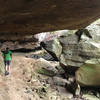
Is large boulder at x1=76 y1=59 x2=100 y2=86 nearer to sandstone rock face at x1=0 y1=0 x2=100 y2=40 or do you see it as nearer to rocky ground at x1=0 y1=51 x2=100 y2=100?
rocky ground at x1=0 y1=51 x2=100 y2=100

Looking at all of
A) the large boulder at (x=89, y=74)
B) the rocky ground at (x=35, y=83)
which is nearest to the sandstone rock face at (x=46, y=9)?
the rocky ground at (x=35, y=83)

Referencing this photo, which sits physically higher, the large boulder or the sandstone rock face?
the sandstone rock face

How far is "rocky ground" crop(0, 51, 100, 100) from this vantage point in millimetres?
10188

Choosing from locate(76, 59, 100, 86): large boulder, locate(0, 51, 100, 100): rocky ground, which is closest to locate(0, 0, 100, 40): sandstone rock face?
locate(0, 51, 100, 100): rocky ground

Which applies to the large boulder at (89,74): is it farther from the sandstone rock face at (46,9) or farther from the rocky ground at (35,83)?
the sandstone rock face at (46,9)

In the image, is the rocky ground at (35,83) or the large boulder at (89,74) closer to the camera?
the rocky ground at (35,83)

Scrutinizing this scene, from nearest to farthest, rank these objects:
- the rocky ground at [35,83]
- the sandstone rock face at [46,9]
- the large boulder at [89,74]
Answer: the sandstone rock face at [46,9] → the rocky ground at [35,83] → the large boulder at [89,74]

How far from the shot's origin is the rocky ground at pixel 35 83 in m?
10.2

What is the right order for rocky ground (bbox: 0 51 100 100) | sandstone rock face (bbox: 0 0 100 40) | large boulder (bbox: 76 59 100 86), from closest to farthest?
sandstone rock face (bbox: 0 0 100 40) → rocky ground (bbox: 0 51 100 100) → large boulder (bbox: 76 59 100 86)

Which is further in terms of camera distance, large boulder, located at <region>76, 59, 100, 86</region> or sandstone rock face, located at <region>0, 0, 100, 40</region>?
large boulder, located at <region>76, 59, 100, 86</region>

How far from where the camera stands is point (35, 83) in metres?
11.8

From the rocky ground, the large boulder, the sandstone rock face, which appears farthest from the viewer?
the large boulder

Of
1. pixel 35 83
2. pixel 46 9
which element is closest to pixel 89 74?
pixel 35 83

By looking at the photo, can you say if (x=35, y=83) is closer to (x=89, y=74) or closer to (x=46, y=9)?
(x=89, y=74)
